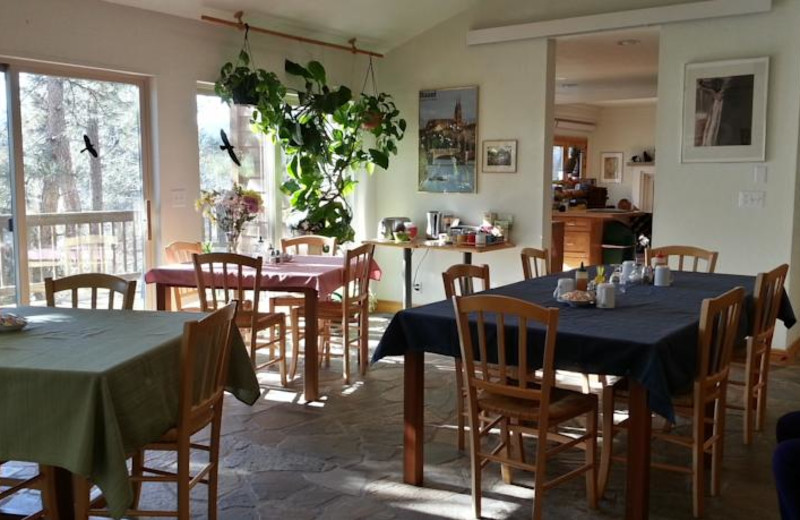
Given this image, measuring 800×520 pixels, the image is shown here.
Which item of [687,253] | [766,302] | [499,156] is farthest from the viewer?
[499,156]

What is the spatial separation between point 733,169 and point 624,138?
7.63 metres

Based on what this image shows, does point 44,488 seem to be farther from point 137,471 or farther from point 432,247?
point 432,247

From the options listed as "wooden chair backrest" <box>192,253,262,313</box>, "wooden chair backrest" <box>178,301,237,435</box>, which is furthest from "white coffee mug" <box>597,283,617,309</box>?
"wooden chair backrest" <box>192,253,262,313</box>

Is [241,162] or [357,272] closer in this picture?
[357,272]

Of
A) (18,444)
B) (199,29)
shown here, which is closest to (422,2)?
(199,29)

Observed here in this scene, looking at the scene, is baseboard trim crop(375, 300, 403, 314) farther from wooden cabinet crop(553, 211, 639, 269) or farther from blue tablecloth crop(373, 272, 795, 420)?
blue tablecloth crop(373, 272, 795, 420)

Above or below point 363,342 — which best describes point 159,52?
above

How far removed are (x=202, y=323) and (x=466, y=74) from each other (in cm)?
470

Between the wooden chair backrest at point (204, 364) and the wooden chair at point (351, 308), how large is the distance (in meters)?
1.96

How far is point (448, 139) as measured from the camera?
22.5ft

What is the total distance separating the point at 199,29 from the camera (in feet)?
18.2

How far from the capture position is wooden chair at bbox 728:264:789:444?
3.62 meters

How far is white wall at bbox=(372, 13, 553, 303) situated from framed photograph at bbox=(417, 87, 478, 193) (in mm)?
66

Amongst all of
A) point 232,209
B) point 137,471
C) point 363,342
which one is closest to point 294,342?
point 363,342
